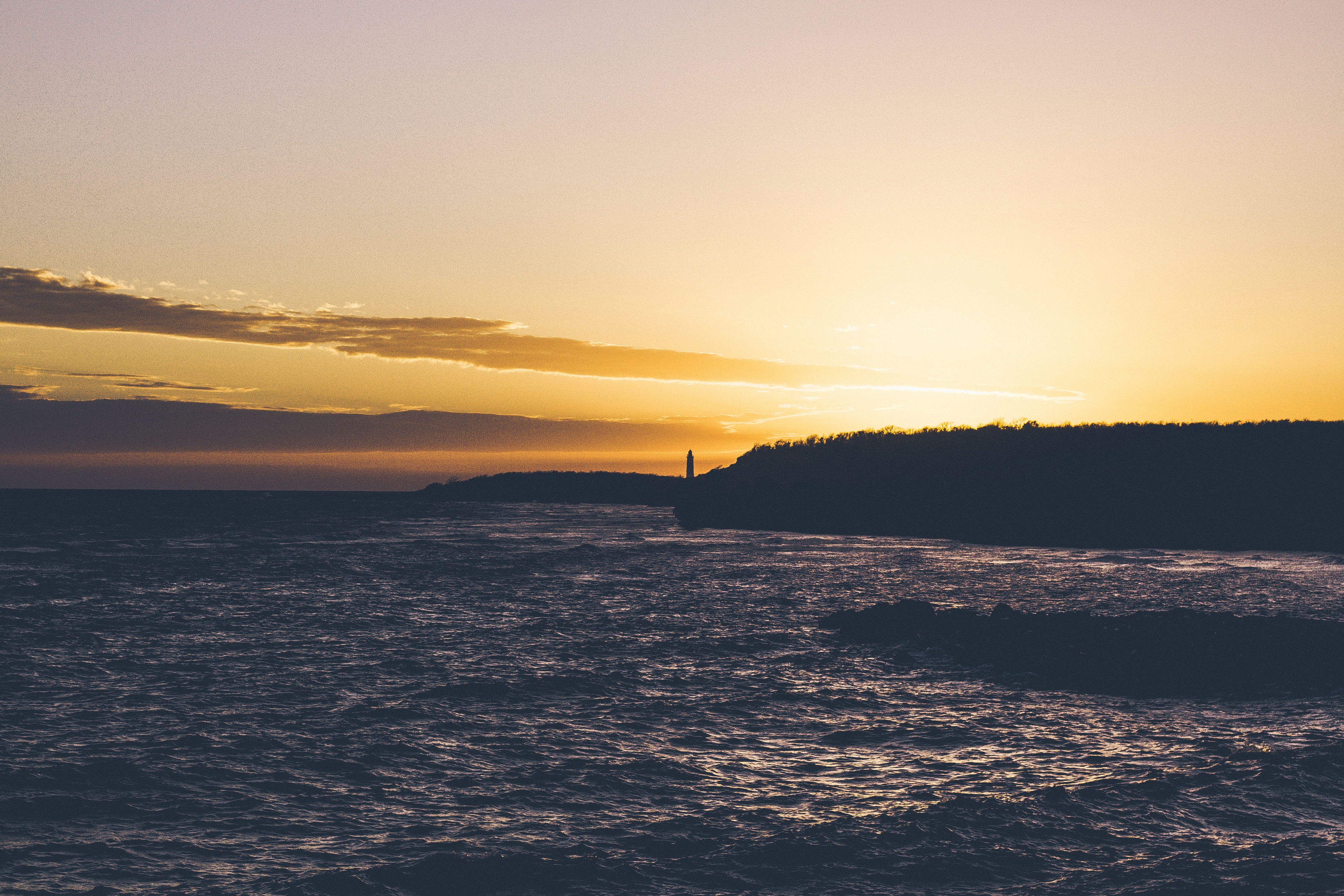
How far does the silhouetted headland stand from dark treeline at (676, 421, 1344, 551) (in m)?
35.3

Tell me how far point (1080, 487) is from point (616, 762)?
181 ft

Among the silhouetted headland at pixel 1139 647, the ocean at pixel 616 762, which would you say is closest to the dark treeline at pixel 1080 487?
the ocean at pixel 616 762

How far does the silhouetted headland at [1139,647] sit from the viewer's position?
667 inches

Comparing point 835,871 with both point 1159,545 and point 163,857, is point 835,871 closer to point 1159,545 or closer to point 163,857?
point 163,857

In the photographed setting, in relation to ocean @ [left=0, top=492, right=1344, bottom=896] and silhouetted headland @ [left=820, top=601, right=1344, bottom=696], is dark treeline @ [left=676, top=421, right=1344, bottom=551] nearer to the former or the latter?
ocean @ [left=0, top=492, right=1344, bottom=896]

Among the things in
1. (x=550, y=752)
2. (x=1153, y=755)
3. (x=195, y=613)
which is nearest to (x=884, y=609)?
(x=1153, y=755)

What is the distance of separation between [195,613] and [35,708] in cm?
1282

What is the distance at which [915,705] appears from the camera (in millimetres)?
A: 15773

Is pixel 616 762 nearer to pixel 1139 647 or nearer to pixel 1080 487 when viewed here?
pixel 1139 647

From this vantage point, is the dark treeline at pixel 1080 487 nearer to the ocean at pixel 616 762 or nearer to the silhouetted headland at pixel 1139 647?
the ocean at pixel 616 762

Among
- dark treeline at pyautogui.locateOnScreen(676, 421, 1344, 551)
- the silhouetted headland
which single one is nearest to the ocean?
the silhouetted headland

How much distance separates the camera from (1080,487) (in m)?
60.4

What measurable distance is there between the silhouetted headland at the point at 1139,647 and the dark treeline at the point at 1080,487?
3532cm

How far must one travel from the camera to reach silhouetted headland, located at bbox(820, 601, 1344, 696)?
55.6ft
